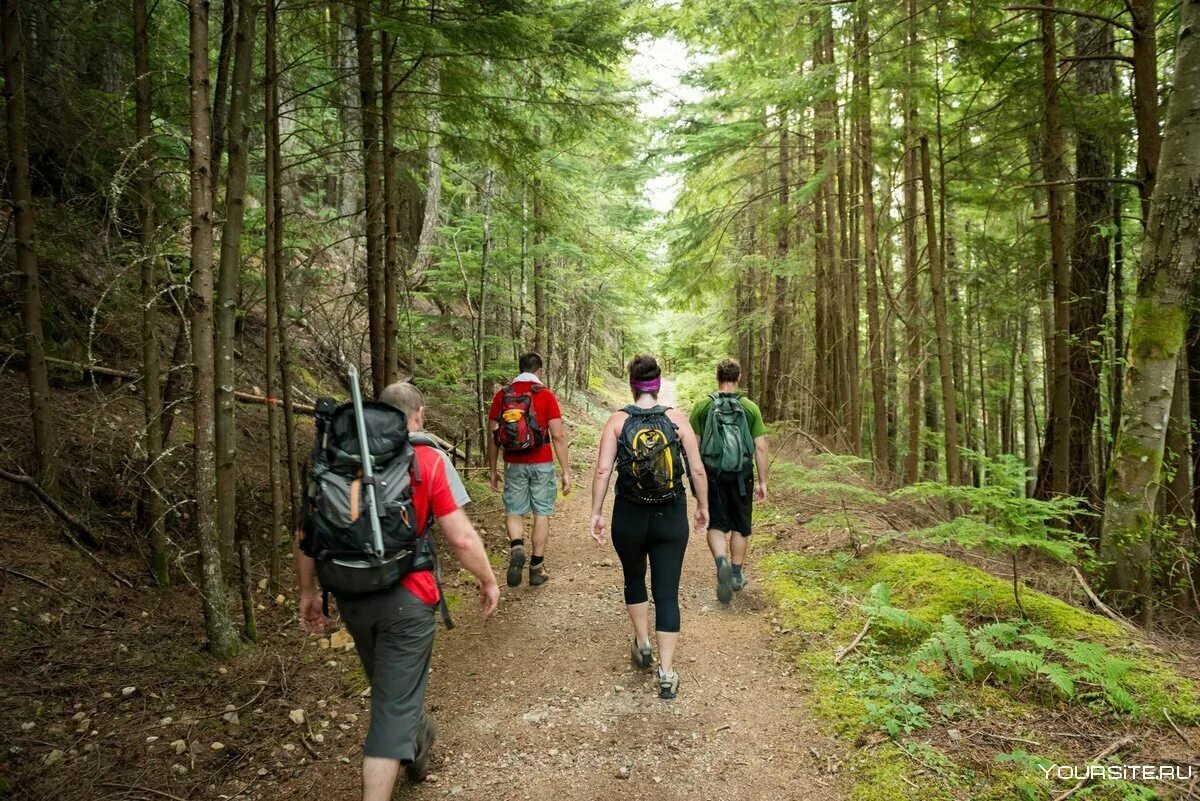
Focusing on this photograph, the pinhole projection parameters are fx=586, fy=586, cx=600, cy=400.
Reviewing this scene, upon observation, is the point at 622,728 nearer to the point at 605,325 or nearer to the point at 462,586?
the point at 462,586

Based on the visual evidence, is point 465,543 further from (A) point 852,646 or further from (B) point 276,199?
(B) point 276,199

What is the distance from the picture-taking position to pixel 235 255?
446 centimetres

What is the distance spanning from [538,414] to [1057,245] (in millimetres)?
5920

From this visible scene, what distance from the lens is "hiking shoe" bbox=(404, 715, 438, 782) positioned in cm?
327

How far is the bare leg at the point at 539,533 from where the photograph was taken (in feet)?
20.9

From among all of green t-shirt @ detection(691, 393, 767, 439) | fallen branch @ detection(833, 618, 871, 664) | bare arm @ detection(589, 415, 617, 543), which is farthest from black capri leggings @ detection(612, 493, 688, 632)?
green t-shirt @ detection(691, 393, 767, 439)

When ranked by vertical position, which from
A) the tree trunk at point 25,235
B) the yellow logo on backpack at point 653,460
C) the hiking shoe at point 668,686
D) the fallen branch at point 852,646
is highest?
the tree trunk at point 25,235

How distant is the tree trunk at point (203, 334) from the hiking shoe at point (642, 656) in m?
2.98

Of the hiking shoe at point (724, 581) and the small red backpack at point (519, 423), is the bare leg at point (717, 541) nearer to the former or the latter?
the hiking shoe at point (724, 581)

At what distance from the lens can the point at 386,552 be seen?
270 centimetres

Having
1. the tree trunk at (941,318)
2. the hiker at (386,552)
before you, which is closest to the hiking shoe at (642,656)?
the hiker at (386,552)

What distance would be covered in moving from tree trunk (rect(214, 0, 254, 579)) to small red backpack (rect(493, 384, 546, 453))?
243 centimetres

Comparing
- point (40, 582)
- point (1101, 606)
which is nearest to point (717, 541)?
point (1101, 606)

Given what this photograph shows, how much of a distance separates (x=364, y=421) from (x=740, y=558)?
4290 millimetres
